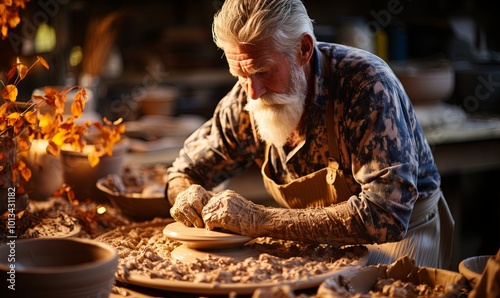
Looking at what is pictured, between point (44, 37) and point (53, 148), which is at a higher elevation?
point (53, 148)

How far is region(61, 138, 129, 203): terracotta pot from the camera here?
10.9 ft

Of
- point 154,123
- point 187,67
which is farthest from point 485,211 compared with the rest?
point 187,67

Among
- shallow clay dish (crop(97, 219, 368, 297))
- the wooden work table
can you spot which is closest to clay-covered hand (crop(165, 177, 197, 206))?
shallow clay dish (crop(97, 219, 368, 297))

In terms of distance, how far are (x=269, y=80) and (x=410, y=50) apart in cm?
612

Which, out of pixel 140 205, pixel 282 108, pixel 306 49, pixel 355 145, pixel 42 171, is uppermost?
pixel 306 49

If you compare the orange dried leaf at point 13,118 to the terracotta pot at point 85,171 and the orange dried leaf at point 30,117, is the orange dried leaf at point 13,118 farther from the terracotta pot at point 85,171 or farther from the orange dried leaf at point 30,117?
the terracotta pot at point 85,171

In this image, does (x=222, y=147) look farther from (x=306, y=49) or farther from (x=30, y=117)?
(x=30, y=117)

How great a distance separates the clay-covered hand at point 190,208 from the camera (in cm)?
252

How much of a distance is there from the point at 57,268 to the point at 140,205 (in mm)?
1162

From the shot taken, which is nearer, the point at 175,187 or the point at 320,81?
the point at 320,81

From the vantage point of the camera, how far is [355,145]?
261cm

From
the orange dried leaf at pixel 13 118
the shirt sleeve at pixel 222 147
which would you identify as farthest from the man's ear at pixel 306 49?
the orange dried leaf at pixel 13 118

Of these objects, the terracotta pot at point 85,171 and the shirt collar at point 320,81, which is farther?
the terracotta pot at point 85,171

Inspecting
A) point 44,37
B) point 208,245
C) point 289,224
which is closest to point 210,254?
point 208,245
